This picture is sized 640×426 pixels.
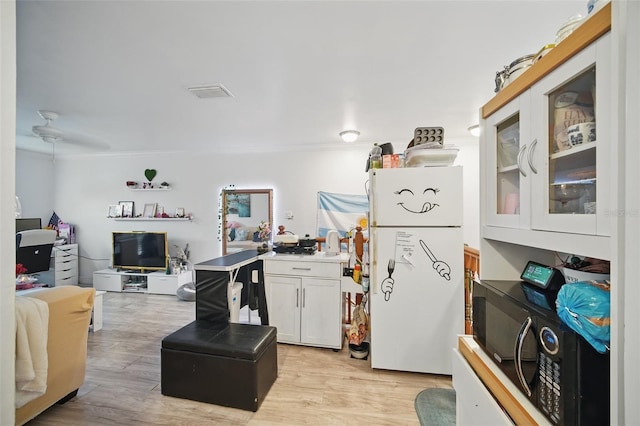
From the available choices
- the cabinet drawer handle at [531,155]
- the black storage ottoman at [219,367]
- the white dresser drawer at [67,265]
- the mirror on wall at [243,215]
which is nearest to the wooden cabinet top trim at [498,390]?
the cabinet drawer handle at [531,155]

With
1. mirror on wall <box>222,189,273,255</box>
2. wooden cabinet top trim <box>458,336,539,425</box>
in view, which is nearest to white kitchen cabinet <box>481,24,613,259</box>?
wooden cabinet top trim <box>458,336,539,425</box>

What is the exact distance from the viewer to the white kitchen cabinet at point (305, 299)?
2.66m

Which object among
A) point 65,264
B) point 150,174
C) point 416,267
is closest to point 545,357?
point 416,267

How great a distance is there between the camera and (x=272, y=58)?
1911 millimetres

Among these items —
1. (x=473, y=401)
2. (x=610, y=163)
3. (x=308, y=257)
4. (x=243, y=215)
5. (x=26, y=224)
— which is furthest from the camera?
(x=243, y=215)

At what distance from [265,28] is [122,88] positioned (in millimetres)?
1651

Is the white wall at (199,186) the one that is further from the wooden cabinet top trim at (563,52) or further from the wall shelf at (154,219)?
the wooden cabinet top trim at (563,52)

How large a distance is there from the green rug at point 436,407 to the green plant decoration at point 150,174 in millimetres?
5215

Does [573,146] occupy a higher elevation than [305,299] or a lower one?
higher

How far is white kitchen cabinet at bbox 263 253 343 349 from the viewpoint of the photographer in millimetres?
2656

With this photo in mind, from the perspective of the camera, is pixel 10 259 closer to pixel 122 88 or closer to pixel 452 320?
pixel 122 88

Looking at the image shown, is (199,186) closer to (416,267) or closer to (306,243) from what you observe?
(306,243)

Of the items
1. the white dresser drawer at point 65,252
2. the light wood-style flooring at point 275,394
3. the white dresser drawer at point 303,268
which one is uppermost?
the white dresser drawer at point 303,268

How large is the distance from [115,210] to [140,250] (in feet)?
3.49
